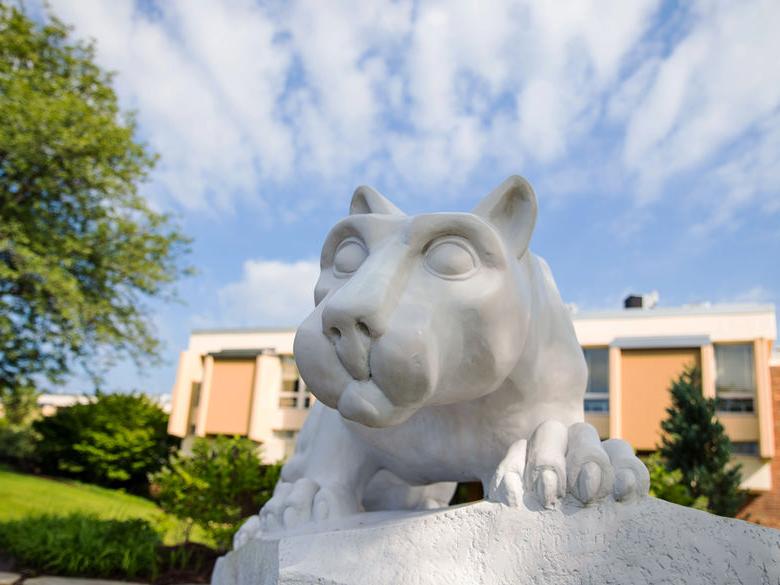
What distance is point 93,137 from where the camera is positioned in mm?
10820

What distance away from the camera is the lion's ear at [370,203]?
Answer: 188 cm

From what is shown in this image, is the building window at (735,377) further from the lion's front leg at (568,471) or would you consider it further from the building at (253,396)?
the lion's front leg at (568,471)

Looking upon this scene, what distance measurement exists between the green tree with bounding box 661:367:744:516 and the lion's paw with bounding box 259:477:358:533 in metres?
10.4

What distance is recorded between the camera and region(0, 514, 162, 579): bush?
486cm

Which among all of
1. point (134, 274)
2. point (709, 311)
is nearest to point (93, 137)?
point (134, 274)

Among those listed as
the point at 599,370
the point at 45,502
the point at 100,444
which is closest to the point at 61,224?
the point at 45,502

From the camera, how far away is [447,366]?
4.86ft

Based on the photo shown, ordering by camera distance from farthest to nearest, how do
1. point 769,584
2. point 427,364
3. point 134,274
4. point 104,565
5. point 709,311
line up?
point 709,311 < point 134,274 < point 104,565 < point 427,364 < point 769,584

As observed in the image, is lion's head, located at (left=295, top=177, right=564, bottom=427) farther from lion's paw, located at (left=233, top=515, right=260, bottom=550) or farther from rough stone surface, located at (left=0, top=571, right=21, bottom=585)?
rough stone surface, located at (left=0, top=571, right=21, bottom=585)

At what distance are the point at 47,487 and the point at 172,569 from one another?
1096cm

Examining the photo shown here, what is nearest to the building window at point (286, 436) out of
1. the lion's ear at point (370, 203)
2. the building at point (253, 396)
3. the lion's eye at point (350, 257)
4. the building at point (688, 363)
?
the building at point (253, 396)

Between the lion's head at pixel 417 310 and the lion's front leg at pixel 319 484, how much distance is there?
58cm

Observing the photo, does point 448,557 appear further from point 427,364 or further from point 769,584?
point 769,584

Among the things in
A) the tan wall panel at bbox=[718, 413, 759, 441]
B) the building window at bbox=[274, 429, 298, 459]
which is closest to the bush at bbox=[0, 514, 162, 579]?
the tan wall panel at bbox=[718, 413, 759, 441]
